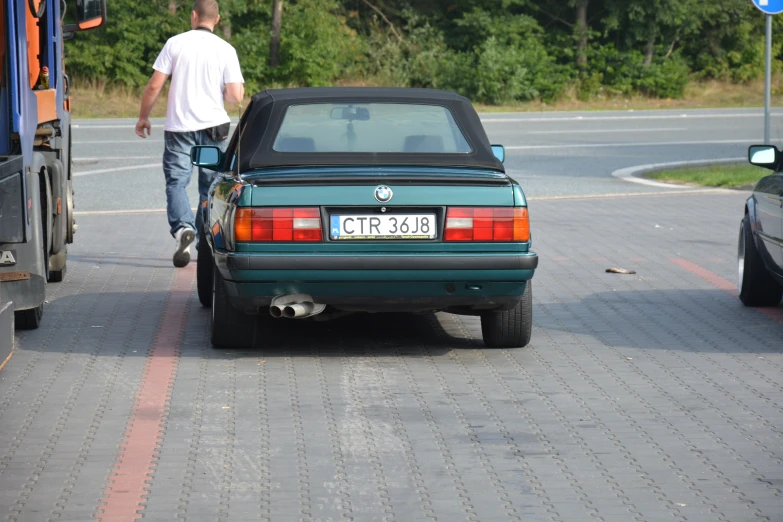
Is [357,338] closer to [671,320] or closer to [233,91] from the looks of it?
[671,320]

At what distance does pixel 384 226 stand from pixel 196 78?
409 centimetres

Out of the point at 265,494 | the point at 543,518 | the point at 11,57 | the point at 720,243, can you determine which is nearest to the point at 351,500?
the point at 265,494

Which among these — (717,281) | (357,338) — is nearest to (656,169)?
(717,281)

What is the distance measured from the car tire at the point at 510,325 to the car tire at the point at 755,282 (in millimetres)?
2061

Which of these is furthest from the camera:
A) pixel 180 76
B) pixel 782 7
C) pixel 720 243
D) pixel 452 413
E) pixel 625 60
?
pixel 625 60

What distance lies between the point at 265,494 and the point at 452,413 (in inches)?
54.6

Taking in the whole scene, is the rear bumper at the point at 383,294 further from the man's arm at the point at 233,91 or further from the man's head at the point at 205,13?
the man's head at the point at 205,13

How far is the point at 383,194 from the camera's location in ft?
21.2

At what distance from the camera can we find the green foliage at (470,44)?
1519 inches

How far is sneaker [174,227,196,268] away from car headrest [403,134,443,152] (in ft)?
10.9

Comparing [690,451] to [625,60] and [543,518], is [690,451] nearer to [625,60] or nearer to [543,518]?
[543,518]

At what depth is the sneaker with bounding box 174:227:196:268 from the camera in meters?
10.1

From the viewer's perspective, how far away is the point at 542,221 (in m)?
13.5

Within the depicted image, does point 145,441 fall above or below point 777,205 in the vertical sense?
below
